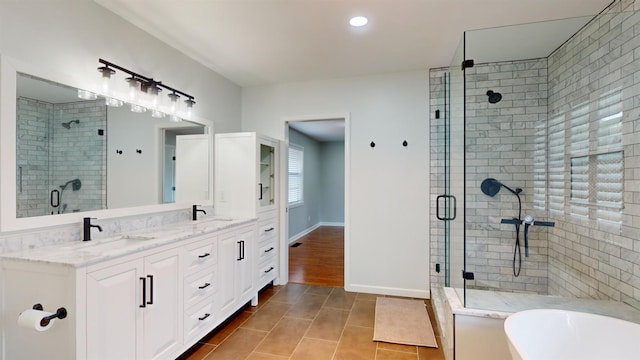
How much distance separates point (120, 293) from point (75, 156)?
1008 mm

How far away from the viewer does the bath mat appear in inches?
97.0

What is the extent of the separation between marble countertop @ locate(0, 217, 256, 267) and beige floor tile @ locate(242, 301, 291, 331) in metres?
0.93

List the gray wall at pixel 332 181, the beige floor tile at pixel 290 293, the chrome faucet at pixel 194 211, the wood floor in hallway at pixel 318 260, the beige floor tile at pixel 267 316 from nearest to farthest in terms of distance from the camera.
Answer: the beige floor tile at pixel 267 316
the chrome faucet at pixel 194 211
the beige floor tile at pixel 290 293
the wood floor in hallway at pixel 318 260
the gray wall at pixel 332 181

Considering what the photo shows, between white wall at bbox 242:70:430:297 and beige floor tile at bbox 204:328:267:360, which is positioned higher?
white wall at bbox 242:70:430:297

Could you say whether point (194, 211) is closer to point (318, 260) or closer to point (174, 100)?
point (174, 100)

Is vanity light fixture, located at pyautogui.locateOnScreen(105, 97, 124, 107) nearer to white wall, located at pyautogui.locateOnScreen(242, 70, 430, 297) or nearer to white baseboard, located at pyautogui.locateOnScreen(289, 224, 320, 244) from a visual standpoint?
white wall, located at pyautogui.locateOnScreen(242, 70, 430, 297)

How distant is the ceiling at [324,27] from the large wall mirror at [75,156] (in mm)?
781

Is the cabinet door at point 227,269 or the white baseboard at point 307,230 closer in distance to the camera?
the cabinet door at point 227,269

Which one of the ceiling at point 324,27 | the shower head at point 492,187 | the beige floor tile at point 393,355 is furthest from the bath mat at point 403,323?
the ceiling at point 324,27

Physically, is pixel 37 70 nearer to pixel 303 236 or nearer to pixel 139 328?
pixel 139 328

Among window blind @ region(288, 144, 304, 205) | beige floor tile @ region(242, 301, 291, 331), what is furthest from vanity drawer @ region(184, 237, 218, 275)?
window blind @ region(288, 144, 304, 205)

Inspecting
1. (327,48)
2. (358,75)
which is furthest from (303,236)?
(327,48)

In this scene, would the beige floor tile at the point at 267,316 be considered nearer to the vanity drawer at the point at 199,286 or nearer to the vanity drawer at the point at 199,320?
the vanity drawer at the point at 199,320

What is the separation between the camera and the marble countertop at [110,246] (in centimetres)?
149
